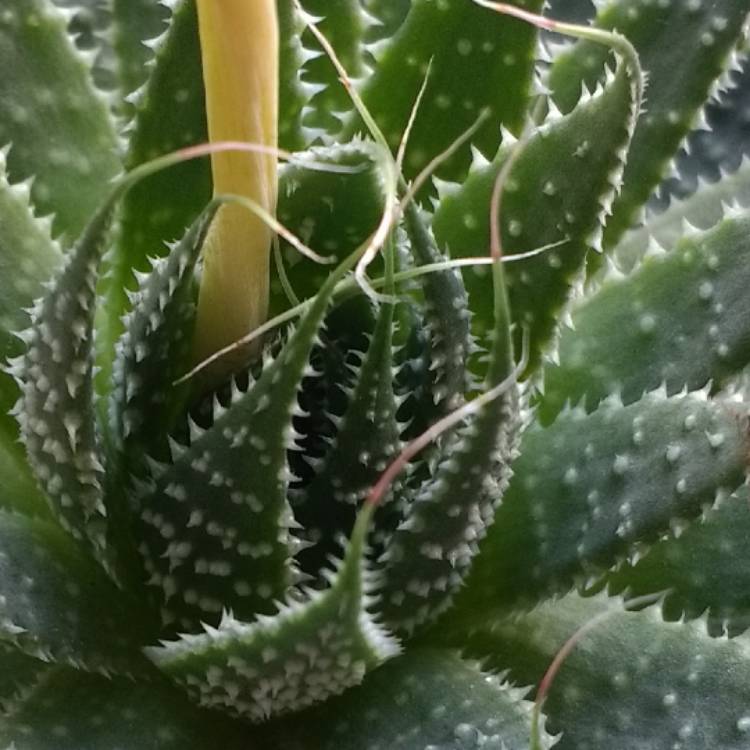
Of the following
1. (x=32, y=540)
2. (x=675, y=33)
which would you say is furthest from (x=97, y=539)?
(x=675, y=33)

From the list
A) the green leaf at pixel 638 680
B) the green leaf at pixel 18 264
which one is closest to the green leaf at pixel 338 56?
the green leaf at pixel 18 264

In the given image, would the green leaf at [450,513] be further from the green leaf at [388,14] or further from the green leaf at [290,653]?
the green leaf at [388,14]

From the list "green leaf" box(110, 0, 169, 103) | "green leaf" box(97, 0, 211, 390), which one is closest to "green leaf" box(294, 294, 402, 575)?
"green leaf" box(97, 0, 211, 390)

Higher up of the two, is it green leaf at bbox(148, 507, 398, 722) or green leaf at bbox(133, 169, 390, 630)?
green leaf at bbox(133, 169, 390, 630)

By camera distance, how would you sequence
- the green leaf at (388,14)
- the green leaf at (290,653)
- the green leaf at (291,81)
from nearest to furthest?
the green leaf at (290,653)
the green leaf at (291,81)
the green leaf at (388,14)

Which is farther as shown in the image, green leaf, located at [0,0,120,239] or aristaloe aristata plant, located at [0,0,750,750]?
green leaf, located at [0,0,120,239]

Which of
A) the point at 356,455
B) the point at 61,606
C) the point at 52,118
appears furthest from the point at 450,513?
the point at 52,118

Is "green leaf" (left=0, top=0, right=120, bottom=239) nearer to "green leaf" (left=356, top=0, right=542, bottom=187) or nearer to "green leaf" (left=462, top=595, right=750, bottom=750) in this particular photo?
"green leaf" (left=356, top=0, right=542, bottom=187)

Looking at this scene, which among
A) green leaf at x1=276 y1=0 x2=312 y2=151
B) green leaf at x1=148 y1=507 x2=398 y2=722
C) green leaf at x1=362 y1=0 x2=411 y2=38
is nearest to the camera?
green leaf at x1=148 y1=507 x2=398 y2=722
